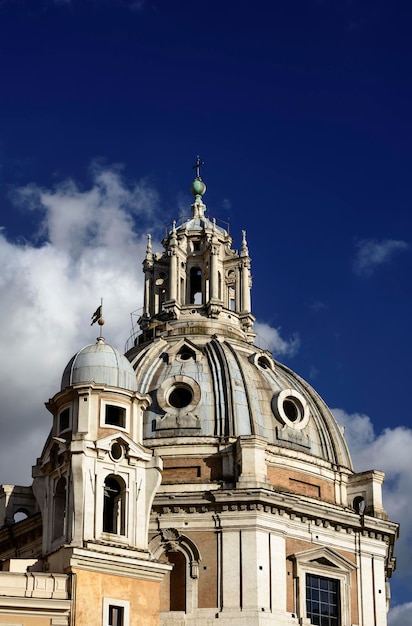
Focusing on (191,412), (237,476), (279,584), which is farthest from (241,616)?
(191,412)

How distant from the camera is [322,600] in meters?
59.8

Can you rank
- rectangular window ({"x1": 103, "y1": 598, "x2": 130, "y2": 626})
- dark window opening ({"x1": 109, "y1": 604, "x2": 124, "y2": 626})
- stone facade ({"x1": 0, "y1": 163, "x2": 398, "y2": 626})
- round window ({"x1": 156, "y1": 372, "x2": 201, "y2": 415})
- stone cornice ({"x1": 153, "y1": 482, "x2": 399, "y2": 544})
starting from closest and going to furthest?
rectangular window ({"x1": 103, "y1": 598, "x2": 130, "y2": 626}) < dark window opening ({"x1": 109, "y1": 604, "x2": 124, "y2": 626}) < stone facade ({"x1": 0, "y1": 163, "x2": 398, "y2": 626}) < stone cornice ({"x1": 153, "y1": 482, "x2": 399, "y2": 544}) < round window ({"x1": 156, "y1": 372, "x2": 201, "y2": 415})

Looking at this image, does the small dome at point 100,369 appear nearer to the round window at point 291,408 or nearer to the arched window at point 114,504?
the arched window at point 114,504

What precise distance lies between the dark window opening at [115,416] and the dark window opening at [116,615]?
319 inches

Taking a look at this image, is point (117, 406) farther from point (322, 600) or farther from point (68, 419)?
point (322, 600)

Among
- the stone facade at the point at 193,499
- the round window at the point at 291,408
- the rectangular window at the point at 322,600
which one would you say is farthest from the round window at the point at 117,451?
the round window at the point at 291,408

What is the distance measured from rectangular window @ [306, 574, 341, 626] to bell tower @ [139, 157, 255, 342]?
16.4 m

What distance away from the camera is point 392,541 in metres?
64.4

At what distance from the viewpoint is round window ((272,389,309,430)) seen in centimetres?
6391

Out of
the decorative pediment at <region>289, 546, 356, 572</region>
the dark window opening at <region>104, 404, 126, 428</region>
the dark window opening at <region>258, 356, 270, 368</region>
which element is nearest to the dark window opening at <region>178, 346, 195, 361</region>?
the dark window opening at <region>258, 356, 270, 368</region>

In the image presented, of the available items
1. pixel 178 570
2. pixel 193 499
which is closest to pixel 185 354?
pixel 193 499

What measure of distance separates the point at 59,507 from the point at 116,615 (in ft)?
18.7

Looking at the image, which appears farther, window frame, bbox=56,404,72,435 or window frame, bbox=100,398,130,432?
window frame, bbox=56,404,72,435

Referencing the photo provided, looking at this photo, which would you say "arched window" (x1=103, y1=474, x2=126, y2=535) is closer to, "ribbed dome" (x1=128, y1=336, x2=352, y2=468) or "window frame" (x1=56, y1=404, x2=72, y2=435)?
"window frame" (x1=56, y1=404, x2=72, y2=435)
